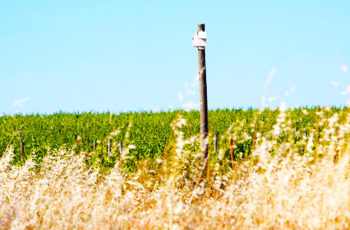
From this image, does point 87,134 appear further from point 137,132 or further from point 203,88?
point 203,88

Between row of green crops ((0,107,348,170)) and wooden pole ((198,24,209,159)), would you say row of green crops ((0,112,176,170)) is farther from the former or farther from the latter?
wooden pole ((198,24,209,159))

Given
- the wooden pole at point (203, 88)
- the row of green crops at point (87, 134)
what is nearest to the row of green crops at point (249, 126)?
the row of green crops at point (87, 134)

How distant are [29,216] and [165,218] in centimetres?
153

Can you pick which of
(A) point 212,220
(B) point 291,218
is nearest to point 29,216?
(A) point 212,220

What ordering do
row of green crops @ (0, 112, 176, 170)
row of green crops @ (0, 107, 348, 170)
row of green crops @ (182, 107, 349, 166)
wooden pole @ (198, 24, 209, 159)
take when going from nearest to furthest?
wooden pole @ (198, 24, 209, 159) → row of green crops @ (182, 107, 349, 166) → row of green crops @ (0, 107, 348, 170) → row of green crops @ (0, 112, 176, 170)

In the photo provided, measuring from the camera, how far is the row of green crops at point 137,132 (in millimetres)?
10898

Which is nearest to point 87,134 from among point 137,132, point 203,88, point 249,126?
point 137,132

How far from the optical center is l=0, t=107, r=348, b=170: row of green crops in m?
10.9

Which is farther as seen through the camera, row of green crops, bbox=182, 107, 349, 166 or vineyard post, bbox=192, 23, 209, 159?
row of green crops, bbox=182, 107, 349, 166

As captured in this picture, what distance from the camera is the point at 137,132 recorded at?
1311cm

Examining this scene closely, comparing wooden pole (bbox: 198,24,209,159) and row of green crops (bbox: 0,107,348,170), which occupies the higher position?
wooden pole (bbox: 198,24,209,159)

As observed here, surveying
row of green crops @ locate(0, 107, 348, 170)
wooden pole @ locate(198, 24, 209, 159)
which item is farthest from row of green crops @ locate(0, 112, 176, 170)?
wooden pole @ locate(198, 24, 209, 159)

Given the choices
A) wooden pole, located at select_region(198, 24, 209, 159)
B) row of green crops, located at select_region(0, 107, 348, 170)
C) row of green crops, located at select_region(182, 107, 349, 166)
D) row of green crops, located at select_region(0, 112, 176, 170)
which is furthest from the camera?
row of green crops, located at select_region(0, 112, 176, 170)

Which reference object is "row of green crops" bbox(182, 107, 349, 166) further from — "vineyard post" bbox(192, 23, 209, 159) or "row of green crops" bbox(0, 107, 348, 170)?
"vineyard post" bbox(192, 23, 209, 159)
